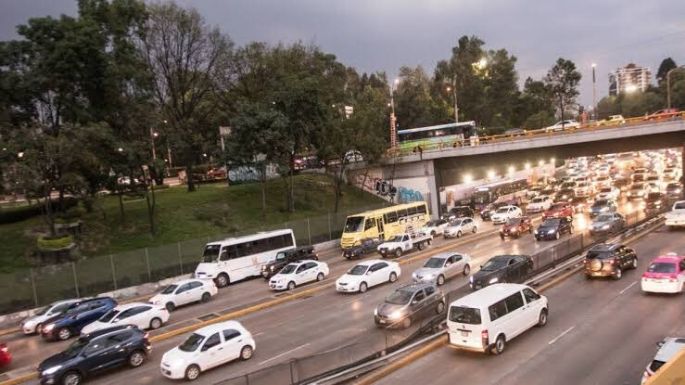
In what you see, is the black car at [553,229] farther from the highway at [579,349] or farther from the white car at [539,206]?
the white car at [539,206]

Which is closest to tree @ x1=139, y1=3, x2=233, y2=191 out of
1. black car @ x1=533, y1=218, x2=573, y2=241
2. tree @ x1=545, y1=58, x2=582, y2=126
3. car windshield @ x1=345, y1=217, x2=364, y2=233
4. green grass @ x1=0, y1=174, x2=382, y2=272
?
green grass @ x1=0, y1=174, x2=382, y2=272

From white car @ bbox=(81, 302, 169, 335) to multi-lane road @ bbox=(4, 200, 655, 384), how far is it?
2.07 feet

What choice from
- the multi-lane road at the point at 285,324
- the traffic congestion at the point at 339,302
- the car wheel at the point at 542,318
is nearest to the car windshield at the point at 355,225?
the traffic congestion at the point at 339,302

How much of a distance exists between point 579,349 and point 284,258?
21392mm

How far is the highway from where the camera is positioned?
1408cm

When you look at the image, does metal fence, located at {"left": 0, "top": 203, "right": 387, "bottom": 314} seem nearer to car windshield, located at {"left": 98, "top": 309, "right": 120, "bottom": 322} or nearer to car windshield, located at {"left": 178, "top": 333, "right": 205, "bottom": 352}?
car windshield, located at {"left": 98, "top": 309, "right": 120, "bottom": 322}

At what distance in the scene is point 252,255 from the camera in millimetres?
34250

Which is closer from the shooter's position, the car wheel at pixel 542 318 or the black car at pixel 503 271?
the car wheel at pixel 542 318

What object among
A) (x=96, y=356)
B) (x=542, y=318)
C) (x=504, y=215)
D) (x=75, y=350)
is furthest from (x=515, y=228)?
(x=75, y=350)

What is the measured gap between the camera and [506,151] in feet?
171

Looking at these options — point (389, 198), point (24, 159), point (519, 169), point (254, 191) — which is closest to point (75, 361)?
point (24, 159)

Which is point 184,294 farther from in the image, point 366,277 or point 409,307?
point 409,307

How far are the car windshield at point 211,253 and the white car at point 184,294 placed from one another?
149 inches

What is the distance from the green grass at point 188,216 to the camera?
37.6 m
